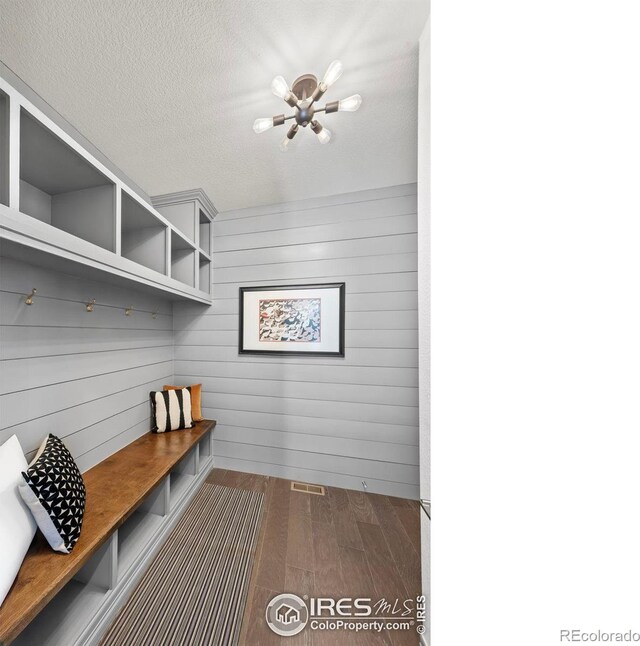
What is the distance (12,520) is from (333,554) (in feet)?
4.83

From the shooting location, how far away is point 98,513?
1.12 m

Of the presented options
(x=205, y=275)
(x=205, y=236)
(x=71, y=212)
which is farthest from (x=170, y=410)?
(x=205, y=236)

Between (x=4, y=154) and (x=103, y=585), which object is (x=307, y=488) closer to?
(x=103, y=585)

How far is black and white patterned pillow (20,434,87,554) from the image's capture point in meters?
0.90

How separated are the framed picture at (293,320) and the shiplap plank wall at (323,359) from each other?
0.26ft

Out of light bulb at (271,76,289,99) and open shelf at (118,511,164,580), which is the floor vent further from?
light bulb at (271,76,289,99)

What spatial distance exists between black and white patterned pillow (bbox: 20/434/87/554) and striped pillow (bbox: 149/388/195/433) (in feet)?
3.02

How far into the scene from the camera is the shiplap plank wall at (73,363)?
43.2 inches

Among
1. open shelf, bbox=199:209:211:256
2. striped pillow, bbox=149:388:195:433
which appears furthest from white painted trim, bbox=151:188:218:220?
striped pillow, bbox=149:388:195:433

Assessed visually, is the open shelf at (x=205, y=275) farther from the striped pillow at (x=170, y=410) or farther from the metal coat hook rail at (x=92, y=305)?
the striped pillow at (x=170, y=410)
